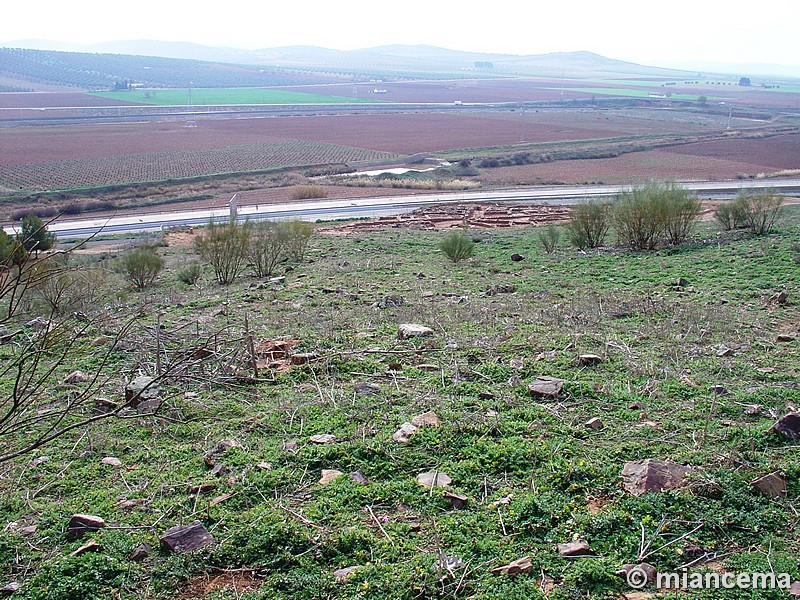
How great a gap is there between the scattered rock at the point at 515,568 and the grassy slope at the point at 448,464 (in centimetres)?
6

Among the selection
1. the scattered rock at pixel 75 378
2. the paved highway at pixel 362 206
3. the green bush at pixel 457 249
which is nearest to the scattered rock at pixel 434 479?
the scattered rock at pixel 75 378

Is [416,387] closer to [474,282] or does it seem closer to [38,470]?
[38,470]

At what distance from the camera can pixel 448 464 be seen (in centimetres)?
610

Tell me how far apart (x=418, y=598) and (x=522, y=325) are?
6.61 meters

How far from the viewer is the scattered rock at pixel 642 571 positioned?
4.50m

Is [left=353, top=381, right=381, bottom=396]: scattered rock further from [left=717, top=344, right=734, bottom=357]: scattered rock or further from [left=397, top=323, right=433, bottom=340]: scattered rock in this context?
[left=717, top=344, right=734, bottom=357]: scattered rock


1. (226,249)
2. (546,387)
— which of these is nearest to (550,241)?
(226,249)

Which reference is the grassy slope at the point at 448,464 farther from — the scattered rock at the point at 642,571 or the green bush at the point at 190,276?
the green bush at the point at 190,276

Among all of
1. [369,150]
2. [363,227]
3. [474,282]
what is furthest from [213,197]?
[474,282]

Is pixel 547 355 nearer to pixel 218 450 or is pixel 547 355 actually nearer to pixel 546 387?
pixel 546 387

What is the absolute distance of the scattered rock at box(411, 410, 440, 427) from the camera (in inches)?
268

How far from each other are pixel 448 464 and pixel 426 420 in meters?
0.85

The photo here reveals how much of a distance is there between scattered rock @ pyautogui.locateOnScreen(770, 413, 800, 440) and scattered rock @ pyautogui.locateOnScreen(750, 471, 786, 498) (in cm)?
90

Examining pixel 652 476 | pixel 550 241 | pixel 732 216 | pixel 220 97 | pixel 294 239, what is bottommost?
pixel 550 241
